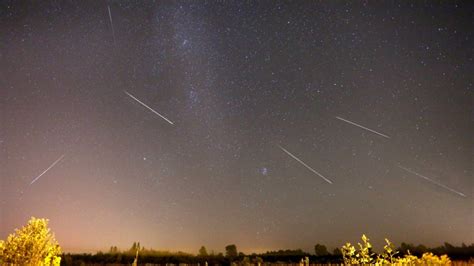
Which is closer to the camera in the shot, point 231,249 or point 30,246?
point 30,246

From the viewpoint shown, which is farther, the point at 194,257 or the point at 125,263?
the point at 194,257

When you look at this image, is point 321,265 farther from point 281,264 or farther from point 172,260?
point 172,260

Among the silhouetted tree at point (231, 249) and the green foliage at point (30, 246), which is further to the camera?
the silhouetted tree at point (231, 249)

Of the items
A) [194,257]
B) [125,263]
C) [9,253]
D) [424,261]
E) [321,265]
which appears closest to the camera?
[9,253]

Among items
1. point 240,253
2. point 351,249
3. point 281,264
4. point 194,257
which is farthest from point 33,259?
point 240,253

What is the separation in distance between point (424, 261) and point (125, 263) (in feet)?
59.9

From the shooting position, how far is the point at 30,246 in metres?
12.1

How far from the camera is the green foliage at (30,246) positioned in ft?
39.1

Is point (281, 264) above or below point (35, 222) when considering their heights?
below

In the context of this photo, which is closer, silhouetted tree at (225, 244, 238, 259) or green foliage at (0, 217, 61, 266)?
green foliage at (0, 217, 61, 266)

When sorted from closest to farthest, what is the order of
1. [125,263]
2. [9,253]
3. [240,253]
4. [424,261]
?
[9,253]
[424,261]
[125,263]
[240,253]

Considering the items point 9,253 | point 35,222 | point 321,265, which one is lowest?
point 321,265

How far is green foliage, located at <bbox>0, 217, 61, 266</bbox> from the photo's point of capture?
1191cm

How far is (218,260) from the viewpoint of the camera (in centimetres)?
2759
